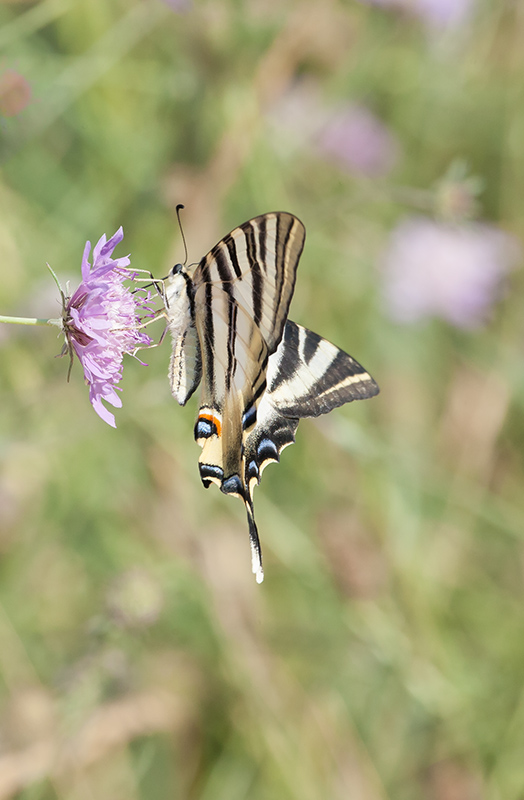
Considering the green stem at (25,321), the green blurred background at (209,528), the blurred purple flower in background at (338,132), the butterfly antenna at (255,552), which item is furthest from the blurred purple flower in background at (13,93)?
the blurred purple flower in background at (338,132)

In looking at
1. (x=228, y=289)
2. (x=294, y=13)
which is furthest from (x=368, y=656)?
(x=294, y=13)

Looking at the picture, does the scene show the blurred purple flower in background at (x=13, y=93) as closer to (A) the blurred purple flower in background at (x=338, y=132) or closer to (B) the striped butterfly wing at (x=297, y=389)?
(B) the striped butterfly wing at (x=297, y=389)

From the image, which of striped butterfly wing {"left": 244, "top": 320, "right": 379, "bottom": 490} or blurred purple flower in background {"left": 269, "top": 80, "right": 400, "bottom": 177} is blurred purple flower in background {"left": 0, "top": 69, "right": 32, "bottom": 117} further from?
blurred purple flower in background {"left": 269, "top": 80, "right": 400, "bottom": 177}

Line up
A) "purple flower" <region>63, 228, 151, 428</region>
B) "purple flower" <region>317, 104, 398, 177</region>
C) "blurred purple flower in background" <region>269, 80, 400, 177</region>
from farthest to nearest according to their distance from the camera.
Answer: "purple flower" <region>317, 104, 398, 177</region>, "blurred purple flower in background" <region>269, 80, 400, 177</region>, "purple flower" <region>63, 228, 151, 428</region>

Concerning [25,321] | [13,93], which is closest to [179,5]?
[13,93]

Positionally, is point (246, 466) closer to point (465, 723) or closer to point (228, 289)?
point (228, 289)

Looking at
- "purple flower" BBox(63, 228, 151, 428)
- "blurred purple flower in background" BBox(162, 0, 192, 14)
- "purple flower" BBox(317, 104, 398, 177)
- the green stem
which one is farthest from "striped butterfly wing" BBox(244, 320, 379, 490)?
"purple flower" BBox(317, 104, 398, 177)
